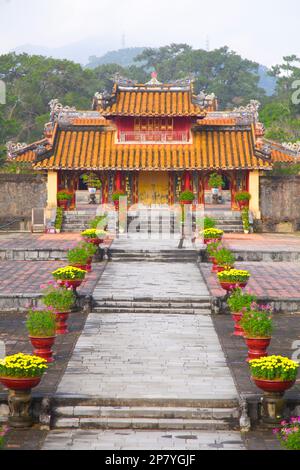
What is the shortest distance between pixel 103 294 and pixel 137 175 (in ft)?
59.8

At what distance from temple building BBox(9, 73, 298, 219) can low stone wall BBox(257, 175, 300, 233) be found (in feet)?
2.38

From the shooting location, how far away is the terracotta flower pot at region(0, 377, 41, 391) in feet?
34.9

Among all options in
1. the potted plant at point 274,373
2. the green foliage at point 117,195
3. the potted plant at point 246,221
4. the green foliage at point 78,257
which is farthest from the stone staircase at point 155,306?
the green foliage at point 117,195

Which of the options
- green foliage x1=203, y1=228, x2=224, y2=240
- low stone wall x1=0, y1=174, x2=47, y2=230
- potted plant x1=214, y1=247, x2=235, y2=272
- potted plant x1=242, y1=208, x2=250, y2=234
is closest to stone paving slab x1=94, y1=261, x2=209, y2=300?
potted plant x1=214, y1=247, x2=235, y2=272

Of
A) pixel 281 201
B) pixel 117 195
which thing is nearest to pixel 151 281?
pixel 117 195

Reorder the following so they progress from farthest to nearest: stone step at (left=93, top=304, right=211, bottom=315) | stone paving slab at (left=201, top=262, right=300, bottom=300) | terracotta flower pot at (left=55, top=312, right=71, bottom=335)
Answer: stone paving slab at (left=201, top=262, right=300, bottom=300)
stone step at (left=93, top=304, right=211, bottom=315)
terracotta flower pot at (left=55, top=312, right=71, bottom=335)

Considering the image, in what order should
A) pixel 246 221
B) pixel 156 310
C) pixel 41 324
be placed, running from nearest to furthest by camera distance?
pixel 41 324 → pixel 156 310 → pixel 246 221

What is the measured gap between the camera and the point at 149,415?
36.5 ft

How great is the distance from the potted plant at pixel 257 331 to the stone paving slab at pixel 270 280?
4.77 m

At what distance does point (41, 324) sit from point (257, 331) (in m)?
3.15

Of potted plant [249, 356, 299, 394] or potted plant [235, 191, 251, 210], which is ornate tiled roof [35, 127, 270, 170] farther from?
potted plant [249, 356, 299, 394]

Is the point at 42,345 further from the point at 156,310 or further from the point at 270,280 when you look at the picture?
the point at 270,280

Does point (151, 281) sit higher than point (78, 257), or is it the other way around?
point (78, 257)

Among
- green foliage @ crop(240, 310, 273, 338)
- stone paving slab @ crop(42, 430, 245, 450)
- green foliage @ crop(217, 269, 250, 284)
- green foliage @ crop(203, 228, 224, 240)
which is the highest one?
green foliage @ crop(203, 228, 224, 240)
